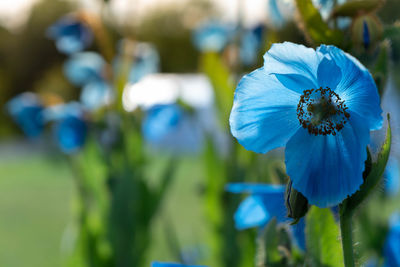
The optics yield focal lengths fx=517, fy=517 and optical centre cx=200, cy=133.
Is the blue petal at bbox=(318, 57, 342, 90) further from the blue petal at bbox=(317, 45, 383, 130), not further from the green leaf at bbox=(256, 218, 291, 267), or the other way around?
the green leaf at bbox=(256, 218, 291, 267)

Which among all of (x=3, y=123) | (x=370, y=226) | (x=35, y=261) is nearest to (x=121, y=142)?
(x=370, y=226)

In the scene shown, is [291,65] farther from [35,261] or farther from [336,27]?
[35,261]

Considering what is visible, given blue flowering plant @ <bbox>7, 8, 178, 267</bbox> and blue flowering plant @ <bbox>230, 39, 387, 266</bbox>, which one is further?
blue flowering plant @ <bbox>7, 8, 178, 267</bbox>

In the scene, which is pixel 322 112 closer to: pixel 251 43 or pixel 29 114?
pixel 251 43

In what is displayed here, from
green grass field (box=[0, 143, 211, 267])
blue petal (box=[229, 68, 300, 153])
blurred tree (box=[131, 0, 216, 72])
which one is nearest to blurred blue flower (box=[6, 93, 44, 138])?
green grass field (box=[0, 143, 211, 267])

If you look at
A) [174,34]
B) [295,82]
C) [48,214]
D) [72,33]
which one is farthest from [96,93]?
[174,34]

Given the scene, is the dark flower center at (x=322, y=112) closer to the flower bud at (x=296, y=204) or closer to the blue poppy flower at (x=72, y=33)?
the flower bud at (x=296, y=204)

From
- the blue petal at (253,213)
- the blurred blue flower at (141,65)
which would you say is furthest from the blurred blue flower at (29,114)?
the blue petal at (253,213)
